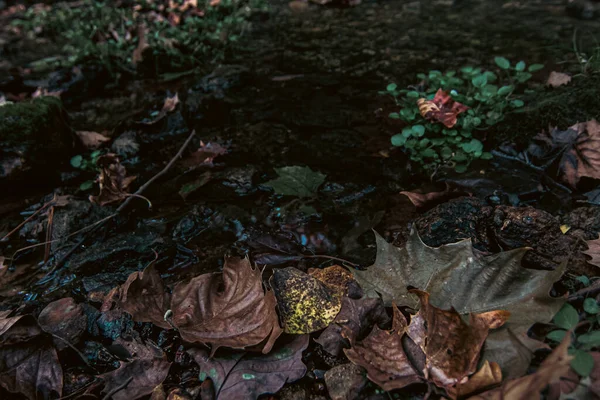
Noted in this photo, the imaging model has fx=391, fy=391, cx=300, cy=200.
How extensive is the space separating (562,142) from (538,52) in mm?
1840

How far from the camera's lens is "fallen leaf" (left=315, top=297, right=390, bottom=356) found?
1.27 metres

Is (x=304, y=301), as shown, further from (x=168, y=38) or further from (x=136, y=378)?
(x=168, y=38)

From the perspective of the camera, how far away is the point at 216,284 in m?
1.47

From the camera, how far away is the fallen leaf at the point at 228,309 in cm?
125

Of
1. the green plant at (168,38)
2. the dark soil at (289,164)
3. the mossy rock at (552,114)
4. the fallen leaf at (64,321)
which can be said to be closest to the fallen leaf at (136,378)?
the fallen leaf at (64,321)

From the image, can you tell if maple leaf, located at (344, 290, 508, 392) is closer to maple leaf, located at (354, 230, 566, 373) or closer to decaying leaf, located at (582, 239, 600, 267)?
maple leaf, located at (354, 230, 566, 373)

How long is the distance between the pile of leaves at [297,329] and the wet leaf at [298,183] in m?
0.63

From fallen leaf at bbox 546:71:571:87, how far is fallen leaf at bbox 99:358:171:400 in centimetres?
289

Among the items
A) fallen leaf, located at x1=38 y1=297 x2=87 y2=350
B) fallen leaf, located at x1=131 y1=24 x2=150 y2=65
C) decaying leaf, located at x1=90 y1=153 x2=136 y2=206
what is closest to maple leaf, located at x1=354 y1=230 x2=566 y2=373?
fallen leaf, located at x1=38 y1=297 x2=87 y2=350

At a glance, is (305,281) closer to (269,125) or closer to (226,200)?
(226,200)

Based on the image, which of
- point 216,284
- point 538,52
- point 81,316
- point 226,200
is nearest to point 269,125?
point 226,200

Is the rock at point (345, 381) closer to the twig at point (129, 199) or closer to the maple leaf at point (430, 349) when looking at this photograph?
the maple leaf at point (430, 349)

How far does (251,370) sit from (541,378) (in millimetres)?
776

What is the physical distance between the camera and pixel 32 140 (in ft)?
7.91
